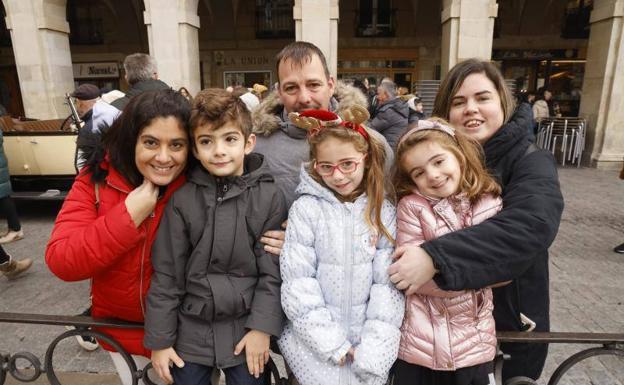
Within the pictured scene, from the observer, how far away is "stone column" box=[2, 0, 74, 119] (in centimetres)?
1040

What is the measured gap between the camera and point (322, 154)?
5.22ft

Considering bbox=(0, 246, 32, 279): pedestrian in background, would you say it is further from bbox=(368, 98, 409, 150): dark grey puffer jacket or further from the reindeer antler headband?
bbox=(368, 98, 409, 150): dark grey puffer jacket

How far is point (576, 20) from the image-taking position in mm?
15070

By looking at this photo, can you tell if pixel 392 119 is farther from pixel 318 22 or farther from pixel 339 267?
pixel 339 267

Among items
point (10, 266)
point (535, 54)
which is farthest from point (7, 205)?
point (535, 54)

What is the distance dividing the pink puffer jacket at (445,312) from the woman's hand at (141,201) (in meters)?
0.96

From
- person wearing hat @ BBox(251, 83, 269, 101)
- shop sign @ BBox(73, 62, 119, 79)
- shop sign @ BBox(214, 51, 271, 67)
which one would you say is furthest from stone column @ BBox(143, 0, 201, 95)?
shop sign @ BBox(73, 62, 119, 79)

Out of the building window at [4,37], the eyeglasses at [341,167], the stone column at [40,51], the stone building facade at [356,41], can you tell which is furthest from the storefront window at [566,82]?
the building window at [4,37]

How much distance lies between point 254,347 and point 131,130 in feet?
3.20

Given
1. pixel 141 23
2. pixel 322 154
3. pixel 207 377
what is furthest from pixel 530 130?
pixel 141 23

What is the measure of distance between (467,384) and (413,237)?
0.59 meters

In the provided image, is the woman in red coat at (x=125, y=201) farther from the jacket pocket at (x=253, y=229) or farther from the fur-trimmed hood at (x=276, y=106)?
the fur-trimmed hood at (x=276, y=106)

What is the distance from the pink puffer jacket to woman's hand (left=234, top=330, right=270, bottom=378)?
53cm

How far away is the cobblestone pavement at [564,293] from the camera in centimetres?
316
